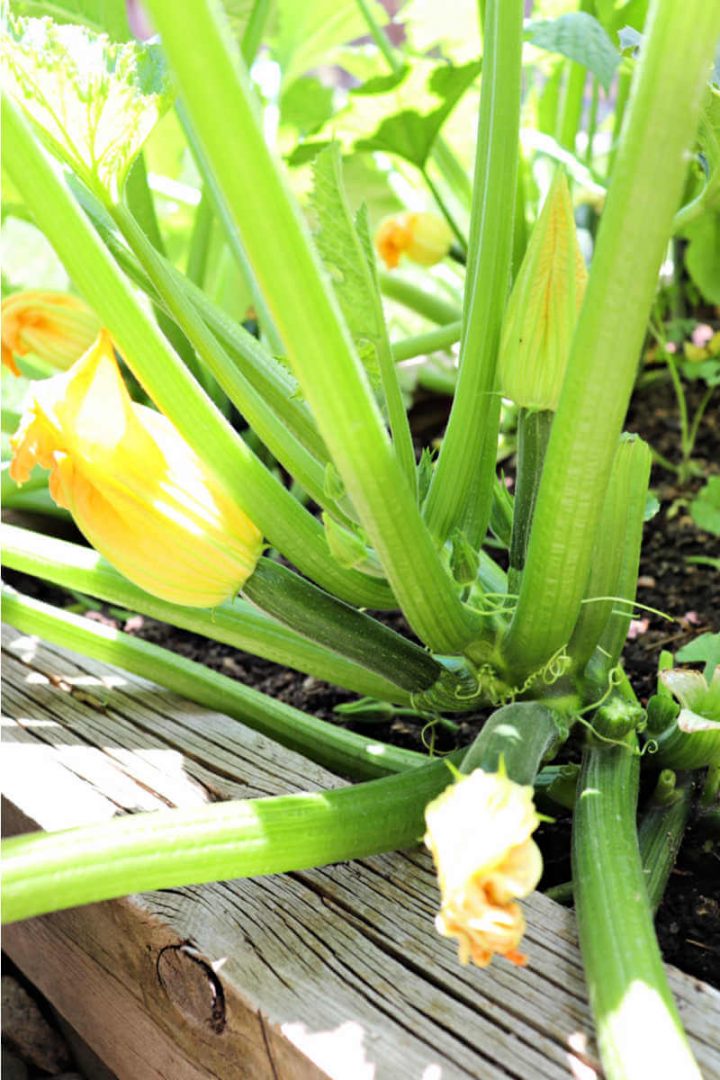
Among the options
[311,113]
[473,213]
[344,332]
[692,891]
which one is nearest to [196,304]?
[473,213]

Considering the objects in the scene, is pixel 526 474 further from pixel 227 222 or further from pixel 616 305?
pixel 227 222

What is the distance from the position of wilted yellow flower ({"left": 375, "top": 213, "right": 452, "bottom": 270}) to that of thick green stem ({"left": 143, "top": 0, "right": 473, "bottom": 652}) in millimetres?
920

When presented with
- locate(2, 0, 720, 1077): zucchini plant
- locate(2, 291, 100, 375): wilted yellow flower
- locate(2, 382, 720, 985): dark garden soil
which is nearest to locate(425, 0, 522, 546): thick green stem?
locate(2, 0, 720, 1077): zucchini plant

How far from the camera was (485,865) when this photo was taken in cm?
53

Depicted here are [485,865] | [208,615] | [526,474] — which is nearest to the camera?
[485,865]

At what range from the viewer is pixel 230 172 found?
549 mm

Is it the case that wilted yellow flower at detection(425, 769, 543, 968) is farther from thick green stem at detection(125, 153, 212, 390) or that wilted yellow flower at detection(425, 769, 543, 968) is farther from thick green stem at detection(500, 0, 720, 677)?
thick green stem at detection(125, 153, 212, 390)

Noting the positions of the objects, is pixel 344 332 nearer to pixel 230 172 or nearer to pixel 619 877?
pixel 230 172

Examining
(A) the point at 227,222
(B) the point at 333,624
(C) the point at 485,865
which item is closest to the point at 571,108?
(A) the point at 227,222

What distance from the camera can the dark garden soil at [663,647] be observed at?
32.3 inches

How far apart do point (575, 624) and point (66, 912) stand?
0.45 metres

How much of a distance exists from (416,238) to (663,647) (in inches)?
26.7

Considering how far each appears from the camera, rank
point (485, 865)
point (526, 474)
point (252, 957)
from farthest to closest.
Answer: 1. point (526, 474)
2. point (252, 957)
3. point (485, 865)

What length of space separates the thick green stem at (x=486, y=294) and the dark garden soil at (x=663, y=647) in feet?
0.75
